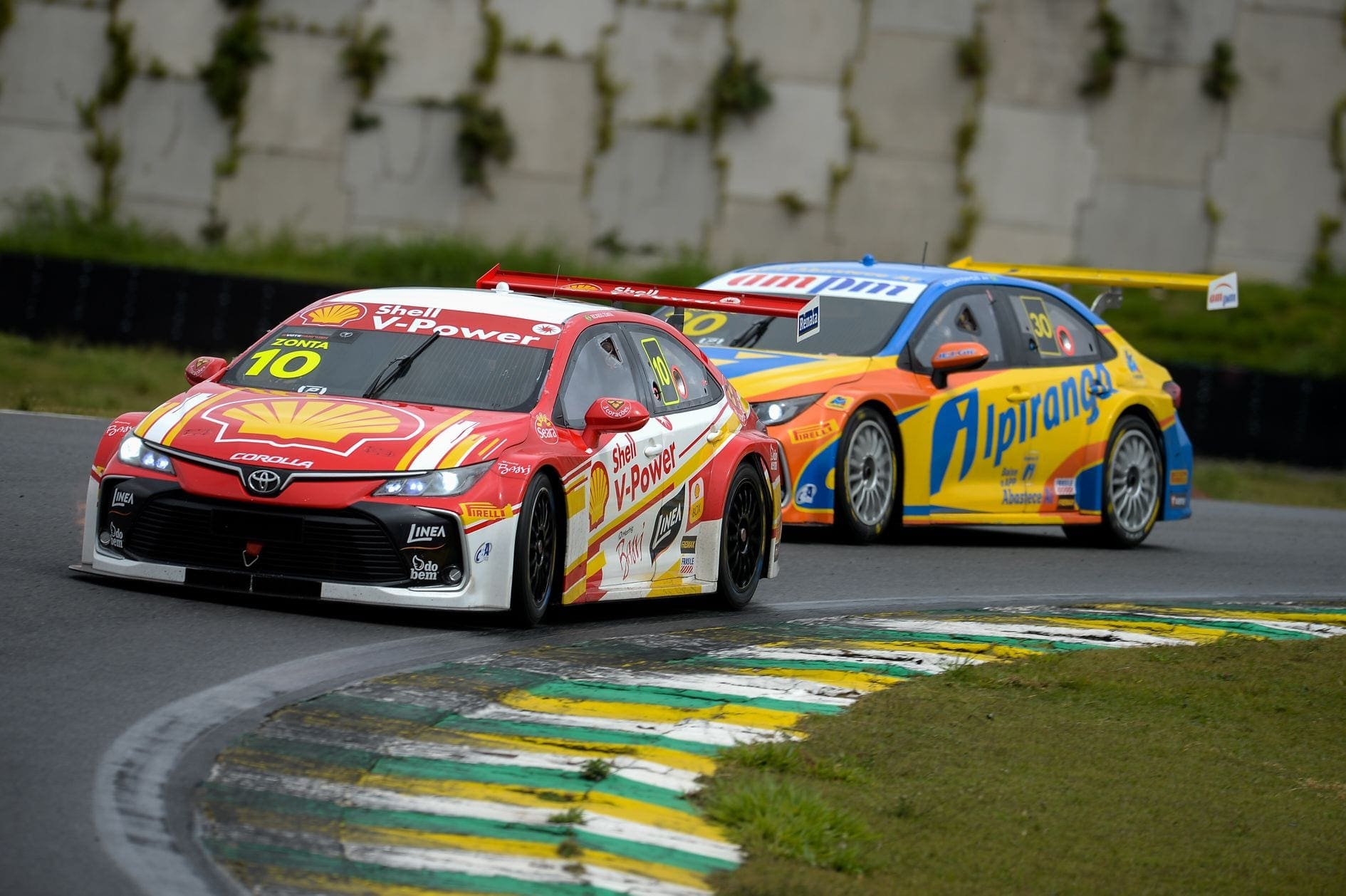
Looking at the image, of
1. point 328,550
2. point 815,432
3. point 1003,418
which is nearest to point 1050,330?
point 1003,418

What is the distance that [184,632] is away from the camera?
26.0 feet

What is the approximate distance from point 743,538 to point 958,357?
3400mm

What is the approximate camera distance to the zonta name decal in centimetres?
1362

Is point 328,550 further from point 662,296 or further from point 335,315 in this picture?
point 662,296

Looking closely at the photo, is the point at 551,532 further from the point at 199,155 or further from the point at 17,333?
the point at 199,155

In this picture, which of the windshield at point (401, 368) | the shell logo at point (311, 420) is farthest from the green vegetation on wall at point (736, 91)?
the shell logo at point (311, 420)

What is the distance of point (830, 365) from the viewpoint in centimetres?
1314

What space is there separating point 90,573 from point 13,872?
4167 mm

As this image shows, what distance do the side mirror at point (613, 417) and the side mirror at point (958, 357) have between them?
4.54 metres

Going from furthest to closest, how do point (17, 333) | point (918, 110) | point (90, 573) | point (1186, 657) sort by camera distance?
point (918, 110)
point (17, 333)
point (1186, 657)
point (90, 573)

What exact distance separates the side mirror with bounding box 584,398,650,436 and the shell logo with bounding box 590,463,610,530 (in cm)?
16

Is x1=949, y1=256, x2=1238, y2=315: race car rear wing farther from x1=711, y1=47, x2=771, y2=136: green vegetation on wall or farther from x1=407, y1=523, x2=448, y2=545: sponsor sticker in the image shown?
x1=711, y1=47, x2=771, y2=136: green vegetation on wall

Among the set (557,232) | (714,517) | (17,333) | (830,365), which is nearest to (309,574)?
(714,517)

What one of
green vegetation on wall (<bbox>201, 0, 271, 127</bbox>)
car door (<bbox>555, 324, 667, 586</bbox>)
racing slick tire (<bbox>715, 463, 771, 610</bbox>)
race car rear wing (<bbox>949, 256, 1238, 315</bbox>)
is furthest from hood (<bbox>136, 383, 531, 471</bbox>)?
green vegetation on wall (<bbox>201, 0, 271, 127</bbox>)
